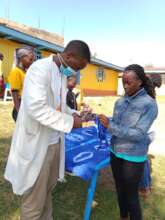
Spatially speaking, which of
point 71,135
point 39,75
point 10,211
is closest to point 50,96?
point 39,75

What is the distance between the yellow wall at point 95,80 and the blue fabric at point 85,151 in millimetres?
14769

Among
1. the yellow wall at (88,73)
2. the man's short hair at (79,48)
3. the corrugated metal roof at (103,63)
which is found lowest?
the man's short hair at (79,48)

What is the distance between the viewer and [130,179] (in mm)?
2410

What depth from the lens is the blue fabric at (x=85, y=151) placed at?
2.71 meters

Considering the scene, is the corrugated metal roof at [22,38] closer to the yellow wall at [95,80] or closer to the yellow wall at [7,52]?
the yellow wall at [7,52]

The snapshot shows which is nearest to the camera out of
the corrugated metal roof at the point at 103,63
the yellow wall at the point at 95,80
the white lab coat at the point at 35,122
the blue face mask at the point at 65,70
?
the white lab coat at the point at 35,122

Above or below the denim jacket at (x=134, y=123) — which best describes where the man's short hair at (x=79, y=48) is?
above

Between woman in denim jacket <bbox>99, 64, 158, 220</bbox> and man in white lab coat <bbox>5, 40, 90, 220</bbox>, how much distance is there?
55 cm

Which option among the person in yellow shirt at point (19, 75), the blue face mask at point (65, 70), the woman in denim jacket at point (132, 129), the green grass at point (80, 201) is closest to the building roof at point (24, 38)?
the person in yellow shirt at point (19, 75)

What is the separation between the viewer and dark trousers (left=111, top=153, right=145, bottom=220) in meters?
2.40

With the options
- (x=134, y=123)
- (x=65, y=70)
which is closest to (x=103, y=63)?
(x=134, y=123)

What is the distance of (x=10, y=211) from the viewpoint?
3.01 meters

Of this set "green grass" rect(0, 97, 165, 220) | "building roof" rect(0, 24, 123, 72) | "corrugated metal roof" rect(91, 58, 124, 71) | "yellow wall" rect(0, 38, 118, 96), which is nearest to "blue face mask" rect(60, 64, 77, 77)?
"green grass" rect(0, 97, 165, 220)

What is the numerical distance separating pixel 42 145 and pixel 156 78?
2.44m
